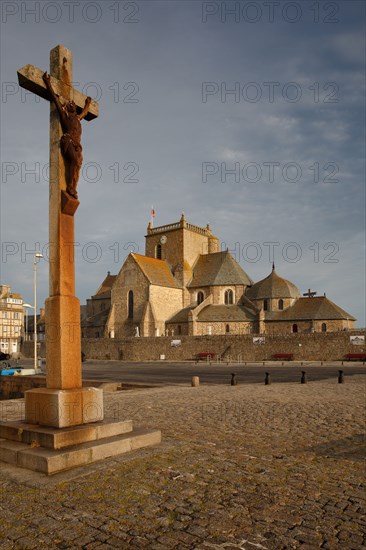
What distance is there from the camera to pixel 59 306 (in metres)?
6.74

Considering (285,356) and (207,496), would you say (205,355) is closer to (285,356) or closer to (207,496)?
(285,356)

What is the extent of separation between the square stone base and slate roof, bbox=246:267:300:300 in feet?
166

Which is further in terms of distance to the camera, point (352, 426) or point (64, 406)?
point (352, 426)

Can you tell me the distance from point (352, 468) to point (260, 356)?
128 feet

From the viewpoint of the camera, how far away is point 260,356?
4453 cm

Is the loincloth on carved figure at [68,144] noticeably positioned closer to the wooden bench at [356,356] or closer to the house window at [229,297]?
the wooden bench at [356,356]

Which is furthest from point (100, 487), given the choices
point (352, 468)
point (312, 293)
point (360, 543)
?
point (312, 293)

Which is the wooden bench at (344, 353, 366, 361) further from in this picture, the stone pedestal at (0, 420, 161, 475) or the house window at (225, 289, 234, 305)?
the stone pedestal at (0, 420, 161, 475)

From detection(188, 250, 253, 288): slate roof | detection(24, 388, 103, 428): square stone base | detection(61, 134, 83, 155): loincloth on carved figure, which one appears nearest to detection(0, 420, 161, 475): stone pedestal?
detection(24, 388, 103, 428): square stone base

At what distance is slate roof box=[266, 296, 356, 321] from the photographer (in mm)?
51156

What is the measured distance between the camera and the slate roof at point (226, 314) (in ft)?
176

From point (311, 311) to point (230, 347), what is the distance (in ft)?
38.9

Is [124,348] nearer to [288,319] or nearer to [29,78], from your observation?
[288,319]

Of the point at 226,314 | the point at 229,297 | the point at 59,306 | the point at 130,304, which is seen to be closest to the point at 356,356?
the point at 226,314
